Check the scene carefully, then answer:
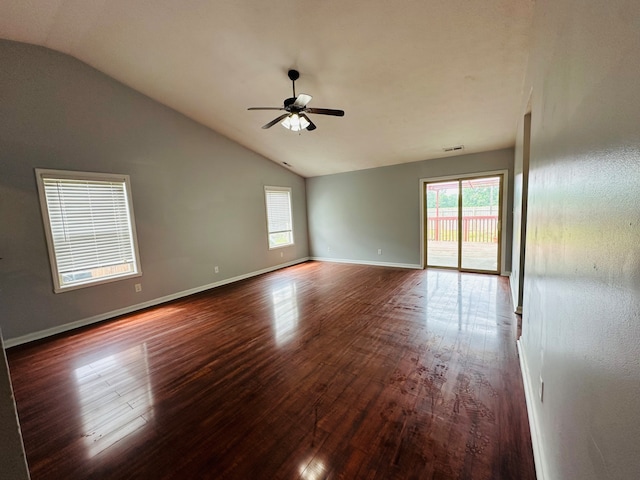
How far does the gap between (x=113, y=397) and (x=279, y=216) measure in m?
4.98

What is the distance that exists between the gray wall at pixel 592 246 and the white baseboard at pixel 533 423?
0.04m

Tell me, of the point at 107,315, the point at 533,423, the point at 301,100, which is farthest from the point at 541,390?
the point at 107,315

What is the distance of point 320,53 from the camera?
9.60ft

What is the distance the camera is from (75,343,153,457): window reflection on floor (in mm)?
1768

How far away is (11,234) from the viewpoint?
3049 mm

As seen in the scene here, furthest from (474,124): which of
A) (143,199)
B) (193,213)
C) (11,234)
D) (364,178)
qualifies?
(11,234)

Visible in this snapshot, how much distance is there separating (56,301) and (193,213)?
2.17 m

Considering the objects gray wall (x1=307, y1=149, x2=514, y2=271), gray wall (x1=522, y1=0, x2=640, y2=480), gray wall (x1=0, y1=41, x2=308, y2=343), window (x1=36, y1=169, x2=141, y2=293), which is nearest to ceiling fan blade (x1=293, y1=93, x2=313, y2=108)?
gray wall (x1=522, y1=0, x2=640, y2=480)

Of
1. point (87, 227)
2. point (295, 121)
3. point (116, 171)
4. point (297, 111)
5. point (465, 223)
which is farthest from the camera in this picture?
point (465, 223)

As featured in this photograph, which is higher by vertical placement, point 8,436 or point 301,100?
point 301,100

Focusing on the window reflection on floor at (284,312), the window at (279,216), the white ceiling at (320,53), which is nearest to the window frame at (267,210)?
the window at (279,216)

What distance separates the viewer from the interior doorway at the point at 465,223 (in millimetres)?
5164

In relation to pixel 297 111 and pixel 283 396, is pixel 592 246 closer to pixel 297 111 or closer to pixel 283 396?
pixel 283 396

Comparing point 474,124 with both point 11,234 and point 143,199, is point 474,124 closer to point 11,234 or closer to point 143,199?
point 143,199
